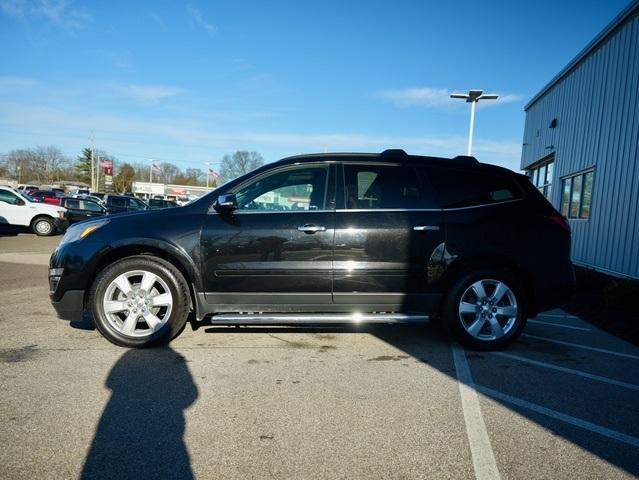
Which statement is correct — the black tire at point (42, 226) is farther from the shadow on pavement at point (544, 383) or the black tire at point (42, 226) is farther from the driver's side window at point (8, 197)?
Answer: the shadow on pavement at point (544, 383)

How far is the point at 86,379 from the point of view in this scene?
11.1ft

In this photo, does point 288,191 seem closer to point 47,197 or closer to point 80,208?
point 80,208

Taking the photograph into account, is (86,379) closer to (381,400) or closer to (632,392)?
(381,400)

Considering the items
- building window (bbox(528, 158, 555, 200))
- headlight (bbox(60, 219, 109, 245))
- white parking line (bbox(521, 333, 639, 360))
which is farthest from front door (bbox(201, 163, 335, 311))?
building window (bbox(528, 158, 555, 200))

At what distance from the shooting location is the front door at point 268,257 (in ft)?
13.7

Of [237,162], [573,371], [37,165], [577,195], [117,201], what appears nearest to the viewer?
[573,371]

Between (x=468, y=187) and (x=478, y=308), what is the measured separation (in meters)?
1.24

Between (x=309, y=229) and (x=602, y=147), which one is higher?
(x=602, y=147)

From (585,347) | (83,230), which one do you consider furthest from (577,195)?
(83,230)

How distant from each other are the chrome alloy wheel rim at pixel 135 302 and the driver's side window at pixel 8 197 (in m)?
16.8

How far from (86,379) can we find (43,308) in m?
2.83

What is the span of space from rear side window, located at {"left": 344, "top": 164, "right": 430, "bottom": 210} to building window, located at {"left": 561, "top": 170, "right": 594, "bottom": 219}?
29.1ft

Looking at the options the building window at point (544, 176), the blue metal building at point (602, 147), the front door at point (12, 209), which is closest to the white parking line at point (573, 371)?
the blue metal building at point (602, 147)

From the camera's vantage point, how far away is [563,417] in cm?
298
